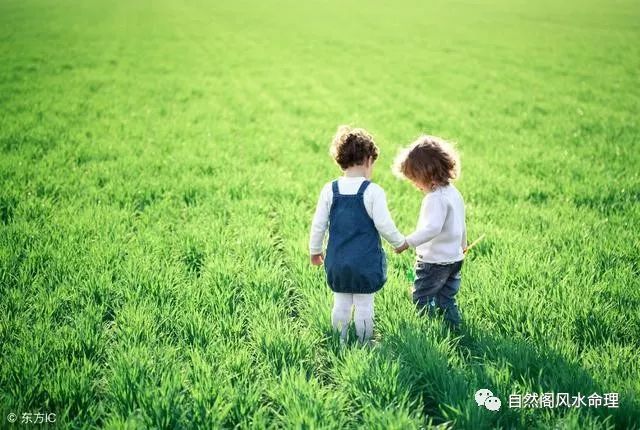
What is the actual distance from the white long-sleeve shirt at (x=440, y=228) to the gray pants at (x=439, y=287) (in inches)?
2.5

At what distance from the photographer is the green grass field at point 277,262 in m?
2.35

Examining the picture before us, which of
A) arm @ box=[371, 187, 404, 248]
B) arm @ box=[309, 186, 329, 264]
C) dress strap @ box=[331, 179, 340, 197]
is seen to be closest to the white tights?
arm @ box=[309, 186, 329, 264]

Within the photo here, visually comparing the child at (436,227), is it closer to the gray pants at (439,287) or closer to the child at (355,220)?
the gray pants at (439,287)

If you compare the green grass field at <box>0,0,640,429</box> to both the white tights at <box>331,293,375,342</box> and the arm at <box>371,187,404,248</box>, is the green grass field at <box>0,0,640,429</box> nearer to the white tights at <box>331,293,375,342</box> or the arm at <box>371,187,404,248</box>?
the white tights at <box>331,293,375,342</box>

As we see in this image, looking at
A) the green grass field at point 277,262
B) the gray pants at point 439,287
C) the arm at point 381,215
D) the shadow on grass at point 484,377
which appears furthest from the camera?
the gray pants at point 439,287

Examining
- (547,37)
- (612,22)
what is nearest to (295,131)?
(547,37)

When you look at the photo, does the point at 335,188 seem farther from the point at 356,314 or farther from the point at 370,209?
the point at 356,314

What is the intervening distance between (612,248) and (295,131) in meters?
5.58

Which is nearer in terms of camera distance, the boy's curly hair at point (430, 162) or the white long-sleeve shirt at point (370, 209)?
the white long-sleeve shirt at point (370, 209)

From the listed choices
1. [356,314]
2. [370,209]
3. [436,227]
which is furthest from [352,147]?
[356,314]

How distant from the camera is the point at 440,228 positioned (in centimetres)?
281

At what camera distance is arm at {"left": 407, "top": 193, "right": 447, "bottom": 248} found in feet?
9.20

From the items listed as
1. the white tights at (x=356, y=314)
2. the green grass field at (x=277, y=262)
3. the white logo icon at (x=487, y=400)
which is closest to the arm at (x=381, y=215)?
the white tights at (x=356, y=314)

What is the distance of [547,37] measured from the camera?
2127 cm
